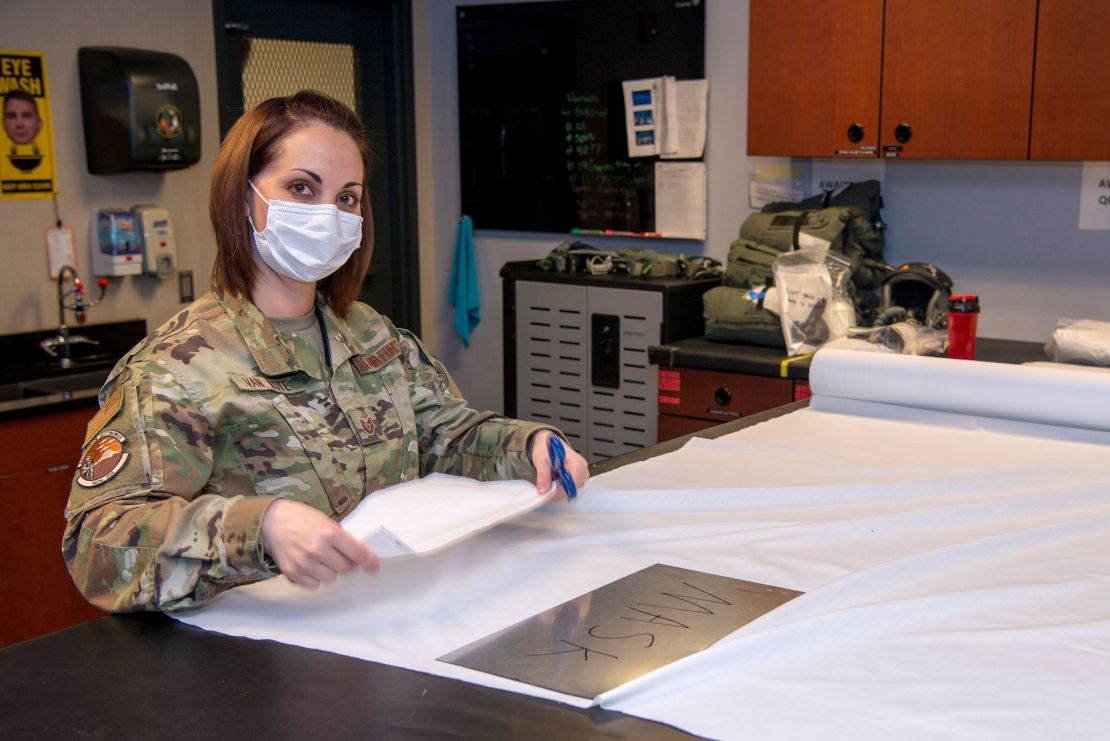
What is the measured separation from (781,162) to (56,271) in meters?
2.44

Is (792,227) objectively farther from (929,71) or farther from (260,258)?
(260,258)

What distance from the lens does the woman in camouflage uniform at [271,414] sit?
4.26ft

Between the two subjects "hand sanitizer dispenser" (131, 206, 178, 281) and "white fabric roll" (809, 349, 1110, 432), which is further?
"hand sanitizer dispenser" (131, 206, 178, 281)

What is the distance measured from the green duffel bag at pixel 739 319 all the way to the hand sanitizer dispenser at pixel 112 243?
1.84 m

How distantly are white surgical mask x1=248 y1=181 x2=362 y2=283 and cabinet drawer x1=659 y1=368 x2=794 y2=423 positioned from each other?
1.89 meters

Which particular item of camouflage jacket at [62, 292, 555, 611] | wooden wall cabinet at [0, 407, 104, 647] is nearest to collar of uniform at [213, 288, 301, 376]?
camouflage jacket at [62, 292, 555, 611]

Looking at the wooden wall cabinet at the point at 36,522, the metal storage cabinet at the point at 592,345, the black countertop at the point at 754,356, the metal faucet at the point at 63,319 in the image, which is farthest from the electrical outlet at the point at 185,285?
the black countertop at the point at 754,356

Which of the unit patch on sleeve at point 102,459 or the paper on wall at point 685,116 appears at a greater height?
the paper on wall at point 685,116

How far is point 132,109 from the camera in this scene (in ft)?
11.7

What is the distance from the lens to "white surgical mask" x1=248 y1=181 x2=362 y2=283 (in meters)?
1.65

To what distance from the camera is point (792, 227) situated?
3.74m

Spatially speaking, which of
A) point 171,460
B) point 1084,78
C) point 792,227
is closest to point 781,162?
point 792,227

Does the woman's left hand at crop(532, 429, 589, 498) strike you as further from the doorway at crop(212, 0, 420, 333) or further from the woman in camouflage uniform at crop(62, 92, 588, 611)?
the doorway at crop(212, 0, 420, 333)

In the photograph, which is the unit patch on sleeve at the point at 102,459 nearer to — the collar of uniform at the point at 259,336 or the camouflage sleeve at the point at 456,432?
the collar of uniform at the point at 259,336
